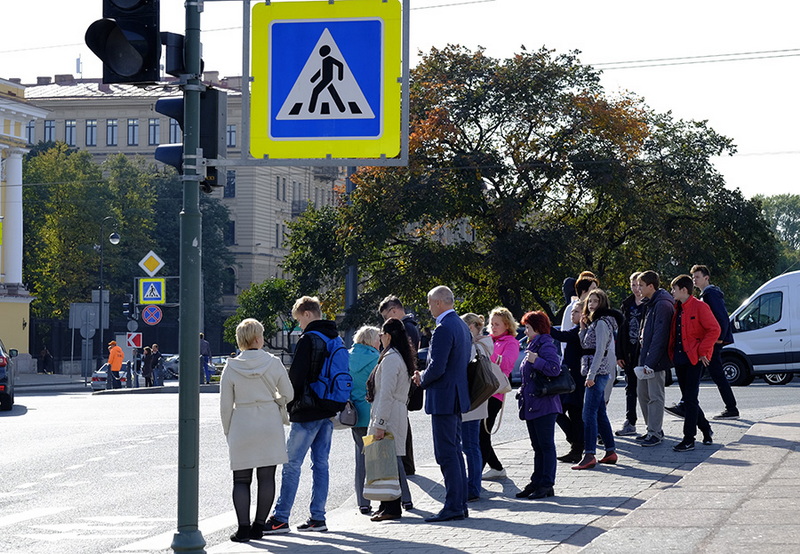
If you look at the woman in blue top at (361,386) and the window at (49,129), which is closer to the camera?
the woman in blue top at (361,386)

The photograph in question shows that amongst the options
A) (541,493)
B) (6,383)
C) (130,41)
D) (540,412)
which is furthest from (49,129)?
(130,41)

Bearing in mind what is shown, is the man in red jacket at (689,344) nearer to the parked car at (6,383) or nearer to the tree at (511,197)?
the parked car at (6,383)

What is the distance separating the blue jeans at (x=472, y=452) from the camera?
10820mm

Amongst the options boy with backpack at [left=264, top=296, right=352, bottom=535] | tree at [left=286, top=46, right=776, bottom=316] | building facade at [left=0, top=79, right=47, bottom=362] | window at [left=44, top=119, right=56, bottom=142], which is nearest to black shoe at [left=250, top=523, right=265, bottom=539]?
boy with backpack at [left=264, top=296, right=352, bottom=535]

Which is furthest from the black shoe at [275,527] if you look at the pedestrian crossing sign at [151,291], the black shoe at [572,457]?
the pedestrian crossing sign at [151,291]

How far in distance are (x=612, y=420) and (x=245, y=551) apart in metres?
10.3

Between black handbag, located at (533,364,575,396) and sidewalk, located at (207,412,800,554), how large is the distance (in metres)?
0.88

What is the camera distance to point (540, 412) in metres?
10.8

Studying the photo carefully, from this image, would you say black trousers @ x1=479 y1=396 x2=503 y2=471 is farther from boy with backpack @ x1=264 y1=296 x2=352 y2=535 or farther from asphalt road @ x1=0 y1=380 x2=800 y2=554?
boy with backpack @ x1=264 y1=296 x2=352 y2=535

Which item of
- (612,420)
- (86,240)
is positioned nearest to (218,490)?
(612,420)

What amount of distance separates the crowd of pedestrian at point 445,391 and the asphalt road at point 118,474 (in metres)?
0.77

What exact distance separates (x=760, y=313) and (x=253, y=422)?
2275 cm

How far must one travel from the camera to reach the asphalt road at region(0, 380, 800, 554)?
10062mm

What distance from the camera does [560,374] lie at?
1089cm
